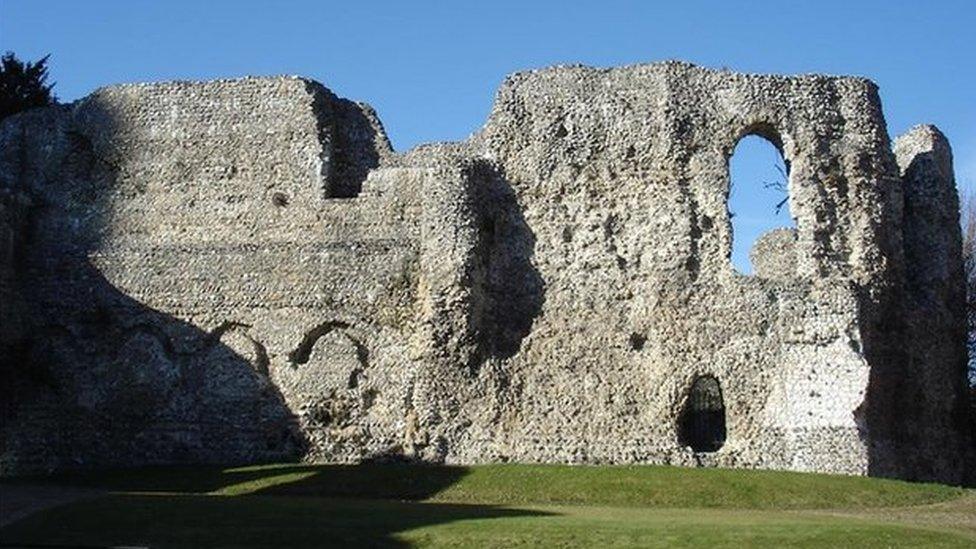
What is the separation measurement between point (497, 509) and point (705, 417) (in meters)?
11.9

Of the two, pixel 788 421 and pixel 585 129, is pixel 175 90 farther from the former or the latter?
pixel 788 421

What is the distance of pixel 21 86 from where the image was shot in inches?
1932

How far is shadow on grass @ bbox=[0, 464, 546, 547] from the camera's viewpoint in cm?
2038

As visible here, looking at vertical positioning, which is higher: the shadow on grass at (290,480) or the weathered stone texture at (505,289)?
the weathered stone texture at (505,289)

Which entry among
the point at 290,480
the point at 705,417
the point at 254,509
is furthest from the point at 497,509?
the point at 705,417

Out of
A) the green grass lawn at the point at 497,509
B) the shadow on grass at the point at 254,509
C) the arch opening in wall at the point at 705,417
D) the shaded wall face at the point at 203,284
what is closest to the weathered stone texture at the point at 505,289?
the shaded wall face at the point at 203,284

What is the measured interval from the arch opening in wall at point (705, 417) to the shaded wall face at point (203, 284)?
7.00 meters

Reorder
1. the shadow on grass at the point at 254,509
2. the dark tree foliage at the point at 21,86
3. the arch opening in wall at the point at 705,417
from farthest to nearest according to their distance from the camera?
the dark tree foliage at the point at 21,86 → the arch opening in wall at the point at 705,417 → the shadow on grass at the point at 254,509

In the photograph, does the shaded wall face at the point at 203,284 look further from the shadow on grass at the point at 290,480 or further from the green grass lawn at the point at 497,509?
the green grass lawn at the point at 497,509

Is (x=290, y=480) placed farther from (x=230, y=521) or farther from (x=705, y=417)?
(x=705, y=417)

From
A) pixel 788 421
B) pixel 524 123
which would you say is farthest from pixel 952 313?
pixel 524 123

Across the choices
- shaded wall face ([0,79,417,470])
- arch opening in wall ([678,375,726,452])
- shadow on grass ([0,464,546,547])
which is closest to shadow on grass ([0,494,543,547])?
shadow on grass ([0,464,546,547])

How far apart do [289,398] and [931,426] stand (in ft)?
47.7

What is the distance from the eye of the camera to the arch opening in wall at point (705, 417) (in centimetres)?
3462
